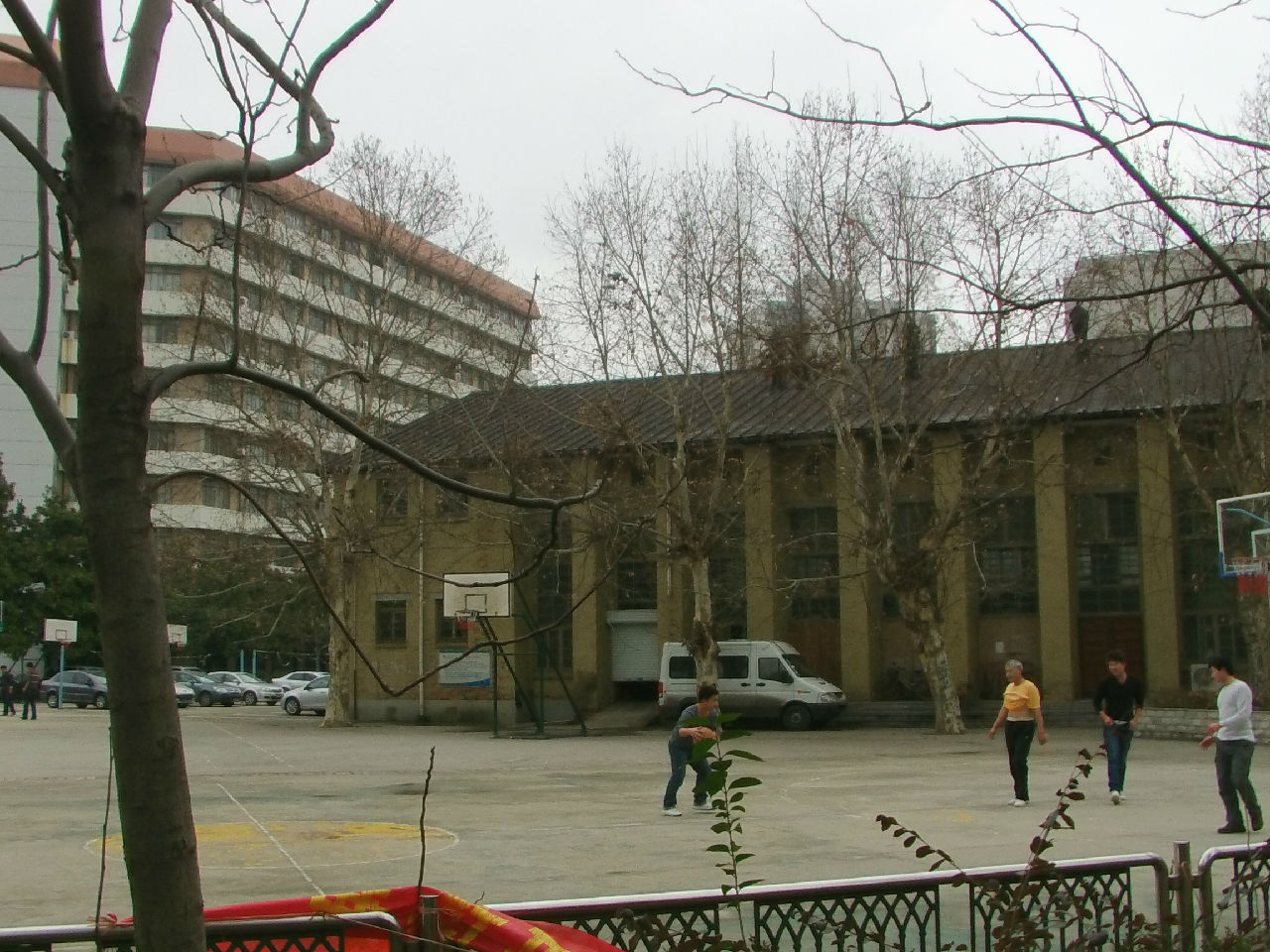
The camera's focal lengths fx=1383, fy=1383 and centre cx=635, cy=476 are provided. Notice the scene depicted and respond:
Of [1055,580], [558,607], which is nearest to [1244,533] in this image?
[1055,580]

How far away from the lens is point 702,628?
37969 mm

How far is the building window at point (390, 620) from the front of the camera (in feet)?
159

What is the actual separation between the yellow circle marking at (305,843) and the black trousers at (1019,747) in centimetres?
704

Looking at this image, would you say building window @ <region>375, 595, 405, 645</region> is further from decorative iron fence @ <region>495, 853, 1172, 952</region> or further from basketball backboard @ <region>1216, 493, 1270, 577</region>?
decorative iron fence @ <region>495, 853, 1172, 952</region>

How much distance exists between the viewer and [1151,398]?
1538 inches

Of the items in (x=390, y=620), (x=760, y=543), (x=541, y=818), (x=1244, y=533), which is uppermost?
(x=760, y=543)

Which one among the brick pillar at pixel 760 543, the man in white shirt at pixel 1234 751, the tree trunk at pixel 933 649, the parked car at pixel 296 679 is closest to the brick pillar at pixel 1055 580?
the tree trunk at pixel 933 649

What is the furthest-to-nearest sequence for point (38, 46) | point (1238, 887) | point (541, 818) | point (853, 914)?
point (541, 818) → point (1238, 887) → point (853, 914) → point (38, 46)

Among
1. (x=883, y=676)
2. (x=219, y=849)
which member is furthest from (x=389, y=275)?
(x=219, y=849)

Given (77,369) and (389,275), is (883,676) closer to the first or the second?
(389,275)

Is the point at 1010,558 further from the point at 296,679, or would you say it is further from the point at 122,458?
the point at 296,679

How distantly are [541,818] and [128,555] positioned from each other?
14.2m

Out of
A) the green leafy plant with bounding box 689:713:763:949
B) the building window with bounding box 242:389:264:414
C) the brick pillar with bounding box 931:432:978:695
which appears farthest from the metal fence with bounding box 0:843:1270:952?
→ the building window with bounding box 242:389:264:414

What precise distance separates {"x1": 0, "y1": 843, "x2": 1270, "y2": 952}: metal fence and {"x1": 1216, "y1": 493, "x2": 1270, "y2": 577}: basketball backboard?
60.2 feet
